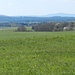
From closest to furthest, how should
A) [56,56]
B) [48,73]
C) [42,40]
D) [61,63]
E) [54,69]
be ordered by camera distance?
1. [48,73]
2. [54,69]
3. [61,63]
4. [56,56]
5. [42,40]

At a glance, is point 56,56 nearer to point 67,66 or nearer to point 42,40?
point 67,66

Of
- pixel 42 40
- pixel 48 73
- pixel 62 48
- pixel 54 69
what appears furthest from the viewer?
pixel 42 40

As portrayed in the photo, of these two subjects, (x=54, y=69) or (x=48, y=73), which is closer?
(x=48, y=73)

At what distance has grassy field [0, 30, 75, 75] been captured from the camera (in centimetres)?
1027

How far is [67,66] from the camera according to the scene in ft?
35.8

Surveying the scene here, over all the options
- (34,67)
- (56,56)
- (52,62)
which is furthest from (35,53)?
(34,67)

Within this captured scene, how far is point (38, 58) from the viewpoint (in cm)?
1276

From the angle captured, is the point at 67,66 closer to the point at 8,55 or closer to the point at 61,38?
the point at 8,55

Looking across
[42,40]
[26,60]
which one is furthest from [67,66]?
[42,40]

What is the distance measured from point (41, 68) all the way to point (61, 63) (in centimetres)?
125

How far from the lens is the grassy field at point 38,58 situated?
10273mm

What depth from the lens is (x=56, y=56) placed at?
13234 mm

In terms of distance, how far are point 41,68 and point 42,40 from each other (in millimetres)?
8320

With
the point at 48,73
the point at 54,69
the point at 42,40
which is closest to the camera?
the point at 48,73
